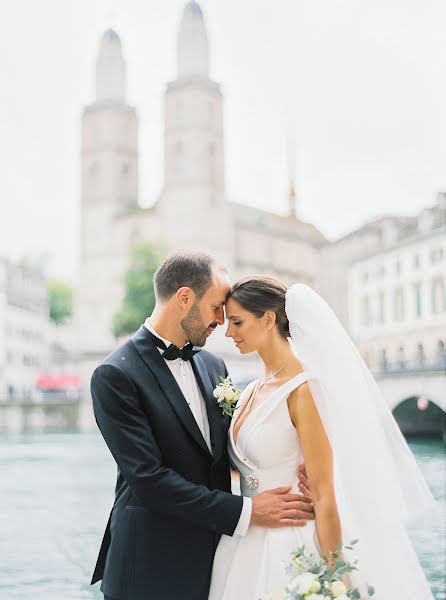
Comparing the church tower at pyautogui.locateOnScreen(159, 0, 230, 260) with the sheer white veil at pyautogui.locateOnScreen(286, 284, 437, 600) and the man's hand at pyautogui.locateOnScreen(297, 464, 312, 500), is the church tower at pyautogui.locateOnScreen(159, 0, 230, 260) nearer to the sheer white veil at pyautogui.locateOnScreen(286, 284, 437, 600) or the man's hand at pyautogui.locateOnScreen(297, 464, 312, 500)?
the sheer white veil at pyautogui.locateOnScreen(286, 284, 437, 600)

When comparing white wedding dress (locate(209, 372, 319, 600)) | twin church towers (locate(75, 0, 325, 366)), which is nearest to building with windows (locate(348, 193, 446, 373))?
twin church towers (locate(75, 0, 325, 366))

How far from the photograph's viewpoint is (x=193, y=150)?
1641 inches

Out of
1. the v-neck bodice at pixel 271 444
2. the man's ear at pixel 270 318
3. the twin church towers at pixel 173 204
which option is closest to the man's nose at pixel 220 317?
the man's ear at pixel 270 318

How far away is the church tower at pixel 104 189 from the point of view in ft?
138

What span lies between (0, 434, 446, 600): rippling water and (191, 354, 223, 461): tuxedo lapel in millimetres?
2849

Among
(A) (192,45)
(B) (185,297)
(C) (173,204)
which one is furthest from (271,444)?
(A) (192,45)

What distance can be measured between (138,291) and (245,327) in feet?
104

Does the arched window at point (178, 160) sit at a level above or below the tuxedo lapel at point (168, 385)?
above

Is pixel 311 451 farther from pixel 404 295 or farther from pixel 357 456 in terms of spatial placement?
pixel 404 295

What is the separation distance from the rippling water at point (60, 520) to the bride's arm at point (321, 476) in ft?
9.82

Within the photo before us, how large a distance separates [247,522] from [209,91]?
42110 mm

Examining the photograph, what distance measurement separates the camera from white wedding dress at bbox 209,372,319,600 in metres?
2.19

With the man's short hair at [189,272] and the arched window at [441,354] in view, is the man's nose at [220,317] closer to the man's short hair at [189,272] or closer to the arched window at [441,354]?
the man's short hair at [189,272]

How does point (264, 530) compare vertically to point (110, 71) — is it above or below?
below
